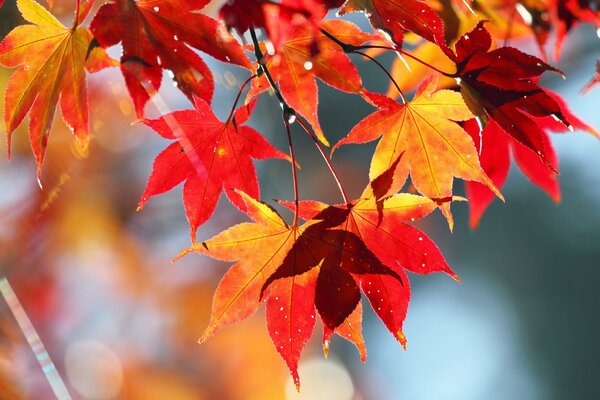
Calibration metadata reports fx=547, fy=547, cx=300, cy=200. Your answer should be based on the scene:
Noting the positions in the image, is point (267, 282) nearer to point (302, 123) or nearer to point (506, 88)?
point (302, 123)

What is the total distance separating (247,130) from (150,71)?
0.21 metres

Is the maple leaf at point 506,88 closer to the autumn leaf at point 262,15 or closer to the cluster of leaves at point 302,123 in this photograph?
the cluster of leaves at point 302,123

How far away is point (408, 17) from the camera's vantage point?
1.76ft

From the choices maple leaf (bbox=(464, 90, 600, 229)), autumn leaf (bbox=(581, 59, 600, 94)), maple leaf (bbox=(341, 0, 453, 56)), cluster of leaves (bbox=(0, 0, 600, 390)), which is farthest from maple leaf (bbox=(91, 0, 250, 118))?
maple leaf (bbox=(464, 90, 600, 229))

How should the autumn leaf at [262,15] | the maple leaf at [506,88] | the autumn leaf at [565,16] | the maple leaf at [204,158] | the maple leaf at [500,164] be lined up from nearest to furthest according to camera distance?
1. the autumn leaf at [262,15]
2. the maple leaf at [506,88]
3. the maple leaf at [204,158]
4. the autumn leaf at [565,16]
5. the maple leaf at [500,164]

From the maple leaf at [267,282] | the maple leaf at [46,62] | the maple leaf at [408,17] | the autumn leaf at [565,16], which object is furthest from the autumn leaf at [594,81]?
the maple leaf at [46,62]

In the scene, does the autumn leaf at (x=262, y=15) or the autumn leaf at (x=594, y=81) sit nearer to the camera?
the autumn leaf at (x=262, y=15)

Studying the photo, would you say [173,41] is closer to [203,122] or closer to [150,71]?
[150,71]

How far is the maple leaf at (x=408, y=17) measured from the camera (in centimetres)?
53

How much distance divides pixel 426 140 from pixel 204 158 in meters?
Answer: 0.27

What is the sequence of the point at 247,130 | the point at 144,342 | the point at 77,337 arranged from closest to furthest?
1. the point at 247,130
2. the point at 77,337
3. the point at 144,342

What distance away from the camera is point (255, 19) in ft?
1.40

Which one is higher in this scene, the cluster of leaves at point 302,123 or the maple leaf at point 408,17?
the maple leaf at point 408,17

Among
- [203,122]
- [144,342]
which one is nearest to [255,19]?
[203,122]
